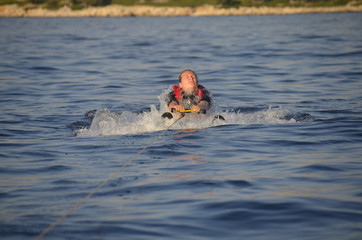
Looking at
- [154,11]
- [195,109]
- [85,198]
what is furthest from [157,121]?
[154,11]

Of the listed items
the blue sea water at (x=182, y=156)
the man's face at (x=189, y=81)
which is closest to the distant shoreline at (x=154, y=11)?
the blue sea water at (x=182, y=156)

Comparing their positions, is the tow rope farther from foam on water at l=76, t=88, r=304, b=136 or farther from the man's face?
the man's face

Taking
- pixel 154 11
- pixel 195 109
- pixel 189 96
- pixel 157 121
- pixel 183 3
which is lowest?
pixel 154 11

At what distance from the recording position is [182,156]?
8609mm

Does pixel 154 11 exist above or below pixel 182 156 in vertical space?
below

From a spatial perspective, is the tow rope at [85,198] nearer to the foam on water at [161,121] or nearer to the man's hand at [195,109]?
the foam on water at [161,121]

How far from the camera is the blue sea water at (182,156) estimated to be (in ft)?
19.2

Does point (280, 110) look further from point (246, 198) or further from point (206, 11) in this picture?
point (206, 11)

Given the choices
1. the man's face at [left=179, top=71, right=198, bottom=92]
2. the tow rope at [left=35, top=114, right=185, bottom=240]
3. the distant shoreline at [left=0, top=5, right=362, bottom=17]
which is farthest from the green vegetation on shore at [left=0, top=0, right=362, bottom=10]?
the tow rope at [left=35, top=114, right=185, bottom=240]

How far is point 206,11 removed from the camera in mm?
65500

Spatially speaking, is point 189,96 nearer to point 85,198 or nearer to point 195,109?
point 195,109

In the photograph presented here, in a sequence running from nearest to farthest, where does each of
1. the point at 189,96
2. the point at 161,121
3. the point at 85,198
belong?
the point at 85,198 < the point at 161,121 < the point at 189,96

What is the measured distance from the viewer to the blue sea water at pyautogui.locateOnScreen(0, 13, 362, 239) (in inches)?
230

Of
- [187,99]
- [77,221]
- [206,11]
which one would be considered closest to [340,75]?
[187,99]
